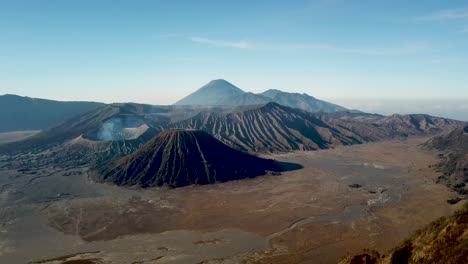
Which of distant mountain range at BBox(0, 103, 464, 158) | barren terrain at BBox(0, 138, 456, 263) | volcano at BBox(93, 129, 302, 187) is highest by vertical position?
distant mountain range at BBox(0, 103, 464, 158)

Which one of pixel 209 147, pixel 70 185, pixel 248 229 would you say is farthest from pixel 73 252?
pixel 209 147

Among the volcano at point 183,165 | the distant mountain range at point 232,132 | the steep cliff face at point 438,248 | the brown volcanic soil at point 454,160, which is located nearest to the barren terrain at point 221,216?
the brown volcanic soil at point 454,160

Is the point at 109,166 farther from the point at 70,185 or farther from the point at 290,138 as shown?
the point at 290,138

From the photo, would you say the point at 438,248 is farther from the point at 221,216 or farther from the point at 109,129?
the point at 109,129

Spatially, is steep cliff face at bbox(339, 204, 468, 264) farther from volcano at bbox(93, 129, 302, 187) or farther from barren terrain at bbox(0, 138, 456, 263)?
volcano at bbox(93, 129, 302, 187)

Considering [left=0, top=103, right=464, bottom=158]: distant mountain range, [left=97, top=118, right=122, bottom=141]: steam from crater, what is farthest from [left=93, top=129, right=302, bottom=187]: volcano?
[left=97, top=118, right=122, bottom=141]: steam from crater

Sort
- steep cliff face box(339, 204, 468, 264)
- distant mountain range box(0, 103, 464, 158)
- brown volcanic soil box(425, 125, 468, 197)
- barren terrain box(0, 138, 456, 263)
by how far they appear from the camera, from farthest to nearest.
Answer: distant mountain range box(0, 103, 464, 158)
brown volcanic soil box(425, 125, 468, 197)
barren terrain box(0, 138, 456, 263)
steep cliff face box(339, 204, 468, 264)
